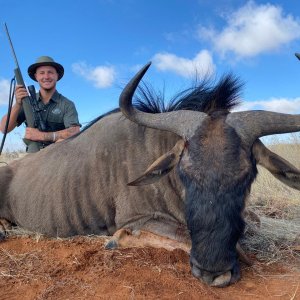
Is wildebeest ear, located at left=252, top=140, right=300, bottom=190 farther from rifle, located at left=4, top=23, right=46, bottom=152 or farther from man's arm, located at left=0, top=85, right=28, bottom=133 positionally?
man's arm, located at left=0, top=85, right=28, bottom=133

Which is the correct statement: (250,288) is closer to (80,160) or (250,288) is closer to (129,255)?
(129,255)

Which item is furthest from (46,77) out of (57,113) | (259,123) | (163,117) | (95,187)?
(259,123)

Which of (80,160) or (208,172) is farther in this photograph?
(80,160)

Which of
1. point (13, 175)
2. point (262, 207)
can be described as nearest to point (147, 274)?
point (13, 175)

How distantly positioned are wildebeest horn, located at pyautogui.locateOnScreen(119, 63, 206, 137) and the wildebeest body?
0.48m

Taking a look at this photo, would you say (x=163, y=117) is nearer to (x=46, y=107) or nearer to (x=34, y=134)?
(x=34, y=134)

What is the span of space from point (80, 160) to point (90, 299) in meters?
2.55

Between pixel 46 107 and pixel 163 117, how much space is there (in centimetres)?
433

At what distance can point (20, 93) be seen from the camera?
7.71 meters

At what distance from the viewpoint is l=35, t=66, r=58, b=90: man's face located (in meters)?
8.05

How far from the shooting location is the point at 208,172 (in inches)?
133

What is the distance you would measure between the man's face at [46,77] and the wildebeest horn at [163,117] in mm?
4224

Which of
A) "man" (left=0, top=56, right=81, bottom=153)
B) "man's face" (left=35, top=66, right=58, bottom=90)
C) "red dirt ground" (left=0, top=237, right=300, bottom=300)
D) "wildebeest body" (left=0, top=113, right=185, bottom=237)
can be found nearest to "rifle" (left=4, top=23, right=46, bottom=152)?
"man" (left=0, top=56, right=81, bottom=153)

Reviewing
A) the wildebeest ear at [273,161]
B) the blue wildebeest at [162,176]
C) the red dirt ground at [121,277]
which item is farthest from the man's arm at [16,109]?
the wildebeest ear at [273,161]
